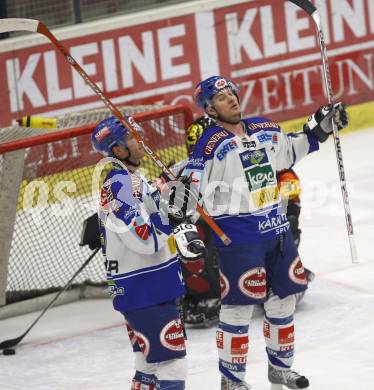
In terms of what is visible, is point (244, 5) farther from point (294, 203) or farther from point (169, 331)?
point (169, 331)

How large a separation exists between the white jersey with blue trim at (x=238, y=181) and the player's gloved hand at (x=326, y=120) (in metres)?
0.25

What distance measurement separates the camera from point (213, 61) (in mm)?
10547

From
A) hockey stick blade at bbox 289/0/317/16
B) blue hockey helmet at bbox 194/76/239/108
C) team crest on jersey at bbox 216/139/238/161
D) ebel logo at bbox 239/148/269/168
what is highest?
hockey stick blade at bbox 289/0/317/16

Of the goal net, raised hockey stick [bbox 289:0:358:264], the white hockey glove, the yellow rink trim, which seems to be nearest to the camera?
the white hockey glove

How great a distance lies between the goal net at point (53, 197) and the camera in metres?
7.39

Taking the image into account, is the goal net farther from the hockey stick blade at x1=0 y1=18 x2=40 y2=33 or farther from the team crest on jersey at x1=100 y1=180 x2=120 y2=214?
the team crest on jersey at x1=100 y1=180 x2=120 y2=214

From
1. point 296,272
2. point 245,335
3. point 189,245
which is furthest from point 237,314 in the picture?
point 189,245

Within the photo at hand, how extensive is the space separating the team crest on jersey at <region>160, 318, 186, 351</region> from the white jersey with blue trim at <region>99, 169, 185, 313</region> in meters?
0.11

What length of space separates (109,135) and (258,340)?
1.92 m

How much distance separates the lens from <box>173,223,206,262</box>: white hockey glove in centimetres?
475

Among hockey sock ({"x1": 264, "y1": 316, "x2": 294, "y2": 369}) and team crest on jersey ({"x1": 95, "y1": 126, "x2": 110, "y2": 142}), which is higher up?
team crest on jersey ({"x1": 95, "y1": 126, "x2": 110, "y2": 142})

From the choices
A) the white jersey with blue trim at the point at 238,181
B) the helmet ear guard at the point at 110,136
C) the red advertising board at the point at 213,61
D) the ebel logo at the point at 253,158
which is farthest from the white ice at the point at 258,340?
the red advertising board at the point at 213,61

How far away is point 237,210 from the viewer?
5.41m

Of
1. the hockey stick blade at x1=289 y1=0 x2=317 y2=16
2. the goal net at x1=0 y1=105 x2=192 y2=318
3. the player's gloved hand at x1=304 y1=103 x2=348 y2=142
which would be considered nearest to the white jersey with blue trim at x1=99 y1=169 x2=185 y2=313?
the player's gloved hand at x1=304 y1=103 x2=348 y2=142
